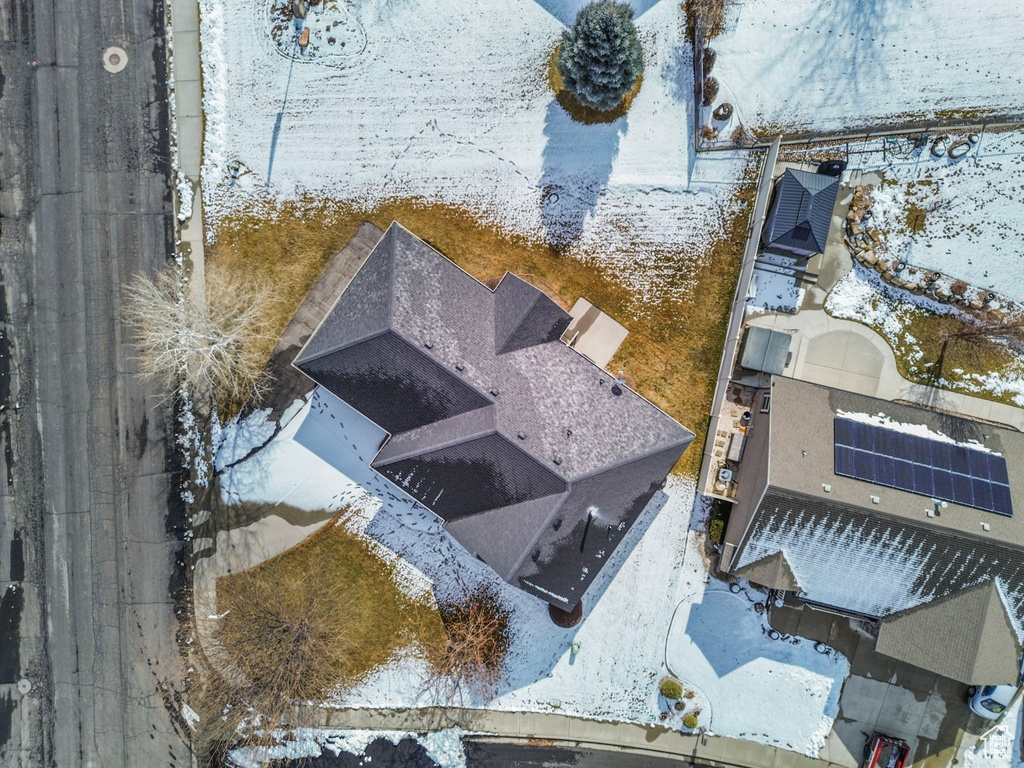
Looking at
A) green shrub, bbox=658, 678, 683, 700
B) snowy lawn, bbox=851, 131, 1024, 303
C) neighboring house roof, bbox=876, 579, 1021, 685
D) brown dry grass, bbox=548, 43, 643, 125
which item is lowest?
green shrub, bbox=658, 678, 683, 700

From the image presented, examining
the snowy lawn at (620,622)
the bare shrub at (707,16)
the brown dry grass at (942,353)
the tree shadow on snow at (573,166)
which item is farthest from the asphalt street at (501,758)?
the bare shrub at (707,16)

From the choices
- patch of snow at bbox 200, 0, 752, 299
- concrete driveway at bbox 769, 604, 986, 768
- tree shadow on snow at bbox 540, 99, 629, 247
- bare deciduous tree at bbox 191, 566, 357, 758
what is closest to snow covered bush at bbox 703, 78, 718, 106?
patch of snow at bbox 200, 0, 752, 299

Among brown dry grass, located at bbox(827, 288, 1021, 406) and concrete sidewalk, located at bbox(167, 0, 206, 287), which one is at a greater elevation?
concrete sidewalk, located at bbox(167, 0, 206, 287)

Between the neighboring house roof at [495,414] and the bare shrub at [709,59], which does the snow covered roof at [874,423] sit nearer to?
the neighboring house roof at [495,414]

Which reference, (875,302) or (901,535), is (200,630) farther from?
(875,302)

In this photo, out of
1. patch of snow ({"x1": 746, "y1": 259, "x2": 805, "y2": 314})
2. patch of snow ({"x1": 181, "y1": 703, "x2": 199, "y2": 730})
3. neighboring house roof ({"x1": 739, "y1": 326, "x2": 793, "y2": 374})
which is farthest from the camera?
patch of snow ({"x1": 181, "y1": 703, "x2": 199, "y2": 730})

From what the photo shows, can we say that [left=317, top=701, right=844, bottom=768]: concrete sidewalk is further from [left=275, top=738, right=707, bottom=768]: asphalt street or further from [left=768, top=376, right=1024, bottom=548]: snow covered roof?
[left=768, top=376, right=1024, bottom=548]: snow covered roof

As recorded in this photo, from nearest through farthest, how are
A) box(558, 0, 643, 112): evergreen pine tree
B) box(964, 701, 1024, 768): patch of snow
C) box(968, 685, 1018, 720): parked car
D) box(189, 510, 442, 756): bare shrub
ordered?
box(558, 0, 643, 112): evergreen pine tree, box(968, 685, 1018, 720): parked car, box(189, 510, 442, 756): bare shrub, box(964, 701, 1024, 768): patch of snow

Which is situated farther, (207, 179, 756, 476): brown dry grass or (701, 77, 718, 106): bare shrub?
(207, 179, 756, 476): brown dry grass
